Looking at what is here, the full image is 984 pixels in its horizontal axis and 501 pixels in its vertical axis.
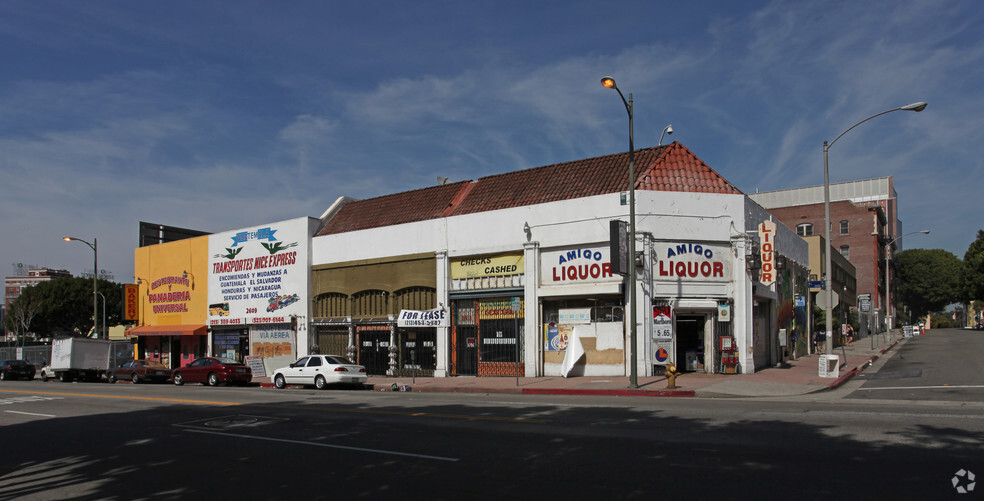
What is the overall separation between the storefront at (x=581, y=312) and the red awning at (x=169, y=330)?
78.8ft

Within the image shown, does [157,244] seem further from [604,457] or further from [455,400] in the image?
[604,457]

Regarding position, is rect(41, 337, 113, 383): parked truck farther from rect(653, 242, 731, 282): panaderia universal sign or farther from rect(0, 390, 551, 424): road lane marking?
rect(653, 242, 731, 282): panaderia universal sign

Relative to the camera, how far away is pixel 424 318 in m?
29.1

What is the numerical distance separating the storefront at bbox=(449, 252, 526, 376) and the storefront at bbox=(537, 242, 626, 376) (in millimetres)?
1200

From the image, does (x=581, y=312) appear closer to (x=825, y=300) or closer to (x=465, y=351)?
(x=465, y=351)

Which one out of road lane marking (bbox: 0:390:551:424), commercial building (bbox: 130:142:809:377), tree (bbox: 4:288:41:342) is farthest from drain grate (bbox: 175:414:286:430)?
tree (bbox: 4:288:41:342)

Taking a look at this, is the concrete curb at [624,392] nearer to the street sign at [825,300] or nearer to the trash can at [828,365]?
the trash can at [828,365]

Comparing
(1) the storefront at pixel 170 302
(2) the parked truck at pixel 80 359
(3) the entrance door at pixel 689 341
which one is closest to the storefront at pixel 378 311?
(3) the entrance door at pixel 689 341

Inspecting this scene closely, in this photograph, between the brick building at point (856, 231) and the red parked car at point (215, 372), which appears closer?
the red parked car at point (215, 372)

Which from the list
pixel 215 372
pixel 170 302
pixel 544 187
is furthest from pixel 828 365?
pixel 170 302

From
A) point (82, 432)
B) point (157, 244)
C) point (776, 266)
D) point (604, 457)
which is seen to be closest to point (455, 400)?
point (82, 432)

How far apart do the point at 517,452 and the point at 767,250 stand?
60.6 feet

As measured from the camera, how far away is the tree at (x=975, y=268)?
74.6 metres

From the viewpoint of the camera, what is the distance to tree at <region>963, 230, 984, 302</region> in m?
74.6
